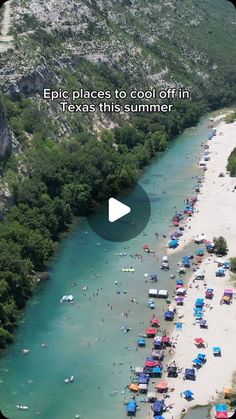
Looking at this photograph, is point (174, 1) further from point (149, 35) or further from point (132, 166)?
point (132, 166)

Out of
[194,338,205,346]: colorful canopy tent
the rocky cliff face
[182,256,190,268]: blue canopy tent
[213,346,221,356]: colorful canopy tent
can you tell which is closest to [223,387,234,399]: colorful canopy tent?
[213,346,221,356]: colorful canopy tent

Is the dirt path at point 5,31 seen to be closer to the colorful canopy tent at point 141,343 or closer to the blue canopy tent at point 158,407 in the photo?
the colorful canopy tent at point 141,343

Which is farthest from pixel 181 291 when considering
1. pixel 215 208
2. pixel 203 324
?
pixel 215 208

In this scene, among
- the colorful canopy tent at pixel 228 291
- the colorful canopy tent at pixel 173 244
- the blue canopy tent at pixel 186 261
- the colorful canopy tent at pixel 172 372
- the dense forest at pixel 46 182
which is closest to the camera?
the colorful canopy tent at pixel 172 372

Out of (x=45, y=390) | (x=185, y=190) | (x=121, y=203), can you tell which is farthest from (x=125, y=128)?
(x=45, y=390)

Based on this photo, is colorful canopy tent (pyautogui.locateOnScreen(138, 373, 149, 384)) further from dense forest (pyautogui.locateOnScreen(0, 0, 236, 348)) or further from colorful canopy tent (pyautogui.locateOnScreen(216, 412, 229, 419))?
dense forest (pyautogui.locateOnScreen(0, 0, 236, 348))

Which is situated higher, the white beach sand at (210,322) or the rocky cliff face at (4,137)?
the rocky cliff face at (4,137)

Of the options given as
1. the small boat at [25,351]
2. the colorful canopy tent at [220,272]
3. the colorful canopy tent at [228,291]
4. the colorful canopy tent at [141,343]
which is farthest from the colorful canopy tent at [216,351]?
the small boat at [25,351]
